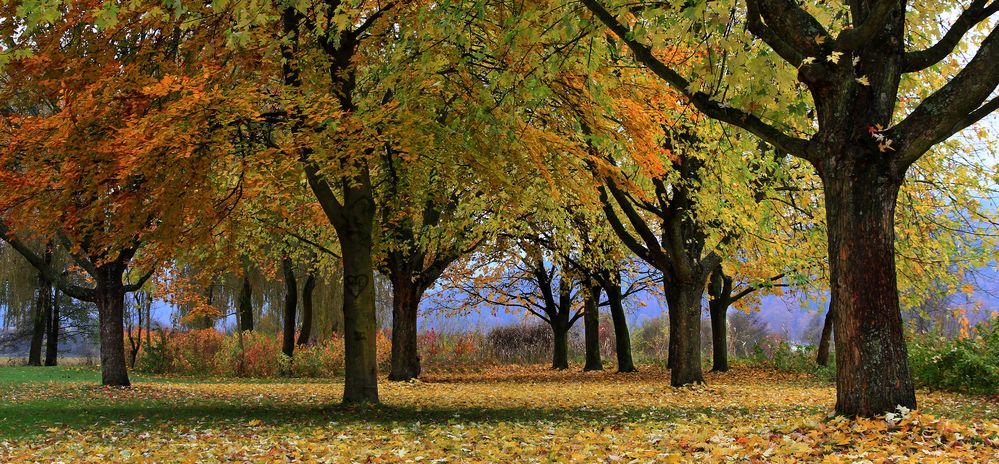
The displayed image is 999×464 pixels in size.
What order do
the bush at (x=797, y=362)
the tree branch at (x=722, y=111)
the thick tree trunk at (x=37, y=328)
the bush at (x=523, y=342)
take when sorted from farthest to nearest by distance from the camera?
the bush at (x=523, y=342) < the thick tree trunk at (x=37, y=328) < the bush at (x=797, y=362) < the tree branch at (x=722, y=111)

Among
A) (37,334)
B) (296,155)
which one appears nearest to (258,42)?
(296,155)

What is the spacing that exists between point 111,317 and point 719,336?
1795 centimetres

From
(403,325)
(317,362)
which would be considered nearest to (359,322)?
(403,325)

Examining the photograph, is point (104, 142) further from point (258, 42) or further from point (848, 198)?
point (848, 198)

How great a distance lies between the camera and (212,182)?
11148mm

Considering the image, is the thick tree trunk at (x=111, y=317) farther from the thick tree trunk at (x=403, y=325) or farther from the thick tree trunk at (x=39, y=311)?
the thick tree trunk at (x=39, y=311)

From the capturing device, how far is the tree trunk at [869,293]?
20.6 ft

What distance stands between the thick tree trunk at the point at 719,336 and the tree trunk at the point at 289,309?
13.7 m

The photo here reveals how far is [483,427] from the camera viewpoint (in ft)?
28.8

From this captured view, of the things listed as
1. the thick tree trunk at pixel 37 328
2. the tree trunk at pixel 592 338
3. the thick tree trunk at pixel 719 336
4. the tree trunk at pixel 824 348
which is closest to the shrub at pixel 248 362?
the tree trunk at pixel 592 338

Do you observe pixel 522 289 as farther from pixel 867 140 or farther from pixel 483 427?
pixel 867 140

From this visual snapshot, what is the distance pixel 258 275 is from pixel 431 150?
1838 cm

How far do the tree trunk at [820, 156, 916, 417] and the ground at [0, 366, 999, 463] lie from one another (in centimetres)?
28

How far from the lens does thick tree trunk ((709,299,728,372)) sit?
24109mm
